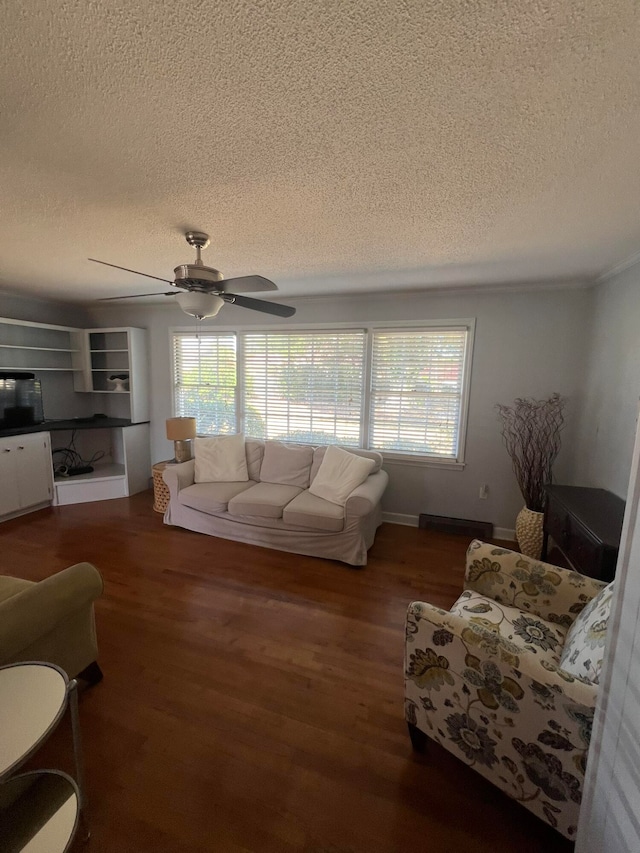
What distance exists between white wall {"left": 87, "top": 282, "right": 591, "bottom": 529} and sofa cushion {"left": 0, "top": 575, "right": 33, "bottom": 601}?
3148 millimetres

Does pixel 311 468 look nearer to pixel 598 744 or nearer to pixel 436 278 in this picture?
pixel 436 278

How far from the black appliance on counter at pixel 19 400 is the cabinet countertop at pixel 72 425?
88 millimetres

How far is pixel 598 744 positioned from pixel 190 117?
2218mm

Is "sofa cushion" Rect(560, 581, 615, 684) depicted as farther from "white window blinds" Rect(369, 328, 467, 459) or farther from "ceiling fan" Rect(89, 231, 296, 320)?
"white window blinds" Rect(369, 328, 467, 459)

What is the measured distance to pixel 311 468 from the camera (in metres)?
3.73

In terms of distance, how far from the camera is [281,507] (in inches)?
127

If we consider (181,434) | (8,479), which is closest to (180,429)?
(181,434)

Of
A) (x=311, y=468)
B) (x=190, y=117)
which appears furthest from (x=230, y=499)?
(x=190, y=117)

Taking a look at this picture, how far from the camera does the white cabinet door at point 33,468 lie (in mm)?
3840

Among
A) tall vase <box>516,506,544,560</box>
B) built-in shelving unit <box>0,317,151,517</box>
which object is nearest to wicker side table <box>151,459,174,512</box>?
built-in shelving unit <box>0,317,151,517</box>

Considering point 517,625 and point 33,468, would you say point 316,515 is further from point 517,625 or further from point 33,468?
point 33,468

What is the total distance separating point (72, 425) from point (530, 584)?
4917mm

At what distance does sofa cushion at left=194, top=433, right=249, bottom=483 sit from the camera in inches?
150

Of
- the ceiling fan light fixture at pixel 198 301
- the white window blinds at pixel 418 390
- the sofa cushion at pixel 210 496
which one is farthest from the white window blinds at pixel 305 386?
the ceiling fan light fixture at pixel 198 301
